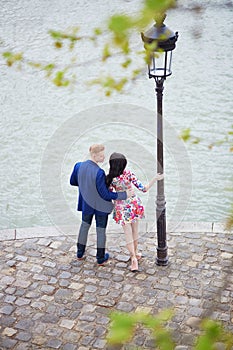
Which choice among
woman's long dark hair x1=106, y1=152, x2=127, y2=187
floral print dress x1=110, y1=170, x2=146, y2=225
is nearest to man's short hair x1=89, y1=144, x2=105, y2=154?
woman's long dark hair x1=106, y1=152, x2=127, y2=187

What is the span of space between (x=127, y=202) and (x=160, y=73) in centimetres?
161

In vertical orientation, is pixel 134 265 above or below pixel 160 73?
below

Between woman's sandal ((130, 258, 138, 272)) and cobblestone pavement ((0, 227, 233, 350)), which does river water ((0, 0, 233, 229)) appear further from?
woman's sandal ((130, 258, 138, 272))

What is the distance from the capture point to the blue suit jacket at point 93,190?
27.1ft

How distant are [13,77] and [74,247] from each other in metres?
7.97

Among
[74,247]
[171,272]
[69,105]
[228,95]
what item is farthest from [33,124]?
[171,272]

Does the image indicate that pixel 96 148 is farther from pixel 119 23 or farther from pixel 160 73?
pixel 119 23

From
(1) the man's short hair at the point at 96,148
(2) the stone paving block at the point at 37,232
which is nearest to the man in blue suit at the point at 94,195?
(1) the man's short hair at the point at 96,148

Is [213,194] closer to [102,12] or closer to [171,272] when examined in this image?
[171,272]

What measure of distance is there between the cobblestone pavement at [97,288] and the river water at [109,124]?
1.43m

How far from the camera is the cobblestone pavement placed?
775 centimetres

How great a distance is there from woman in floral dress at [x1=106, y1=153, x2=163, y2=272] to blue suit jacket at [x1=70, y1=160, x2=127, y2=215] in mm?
110

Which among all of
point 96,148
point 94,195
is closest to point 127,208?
point 94,195

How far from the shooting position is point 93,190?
27.6ft
